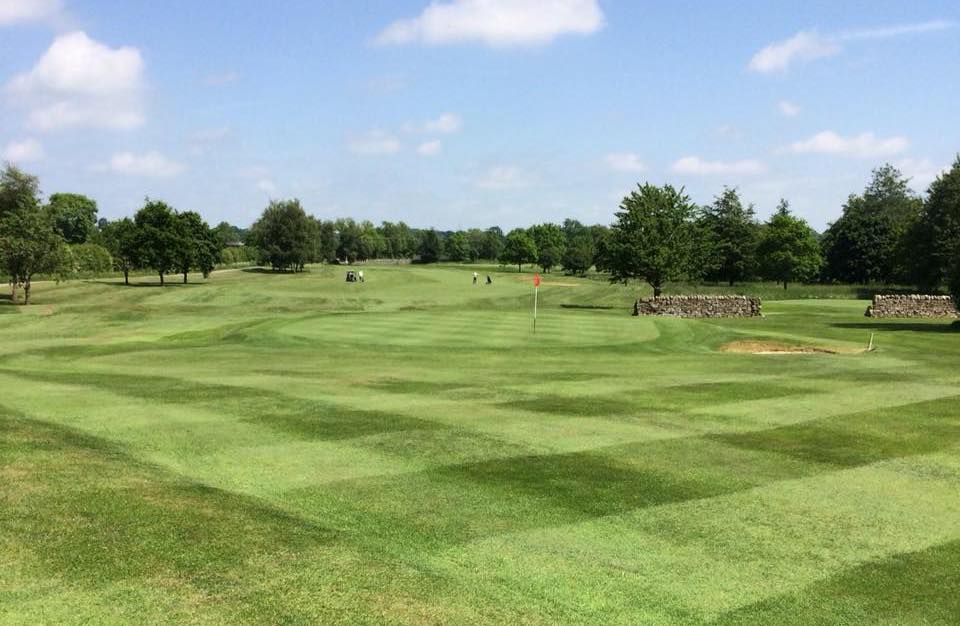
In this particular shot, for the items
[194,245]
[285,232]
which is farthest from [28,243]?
[285,232]

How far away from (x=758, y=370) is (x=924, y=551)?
719 inches

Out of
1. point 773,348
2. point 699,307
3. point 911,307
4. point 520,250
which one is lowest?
point 773,348

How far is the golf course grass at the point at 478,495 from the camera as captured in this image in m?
7.66

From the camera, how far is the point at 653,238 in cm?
7331

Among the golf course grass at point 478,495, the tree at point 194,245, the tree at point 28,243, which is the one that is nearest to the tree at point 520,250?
the tree at point 194,245

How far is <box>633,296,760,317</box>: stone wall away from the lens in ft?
201

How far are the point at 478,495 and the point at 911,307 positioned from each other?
205 feet

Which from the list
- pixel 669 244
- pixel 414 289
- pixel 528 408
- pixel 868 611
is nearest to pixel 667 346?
pixel 528 408

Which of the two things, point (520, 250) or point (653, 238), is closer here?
point (653, 238)

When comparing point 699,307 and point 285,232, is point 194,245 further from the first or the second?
point 699,307

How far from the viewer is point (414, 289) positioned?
9481 centimetres

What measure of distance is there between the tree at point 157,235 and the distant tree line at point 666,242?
0.12 m

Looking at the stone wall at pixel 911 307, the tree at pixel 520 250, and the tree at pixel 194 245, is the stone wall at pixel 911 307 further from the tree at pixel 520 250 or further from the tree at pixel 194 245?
the tree at pixel 520 250

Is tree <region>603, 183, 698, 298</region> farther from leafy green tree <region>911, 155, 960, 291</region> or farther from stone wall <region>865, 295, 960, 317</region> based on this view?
leafy green tree <region>911, 155, 960, 291</region>
